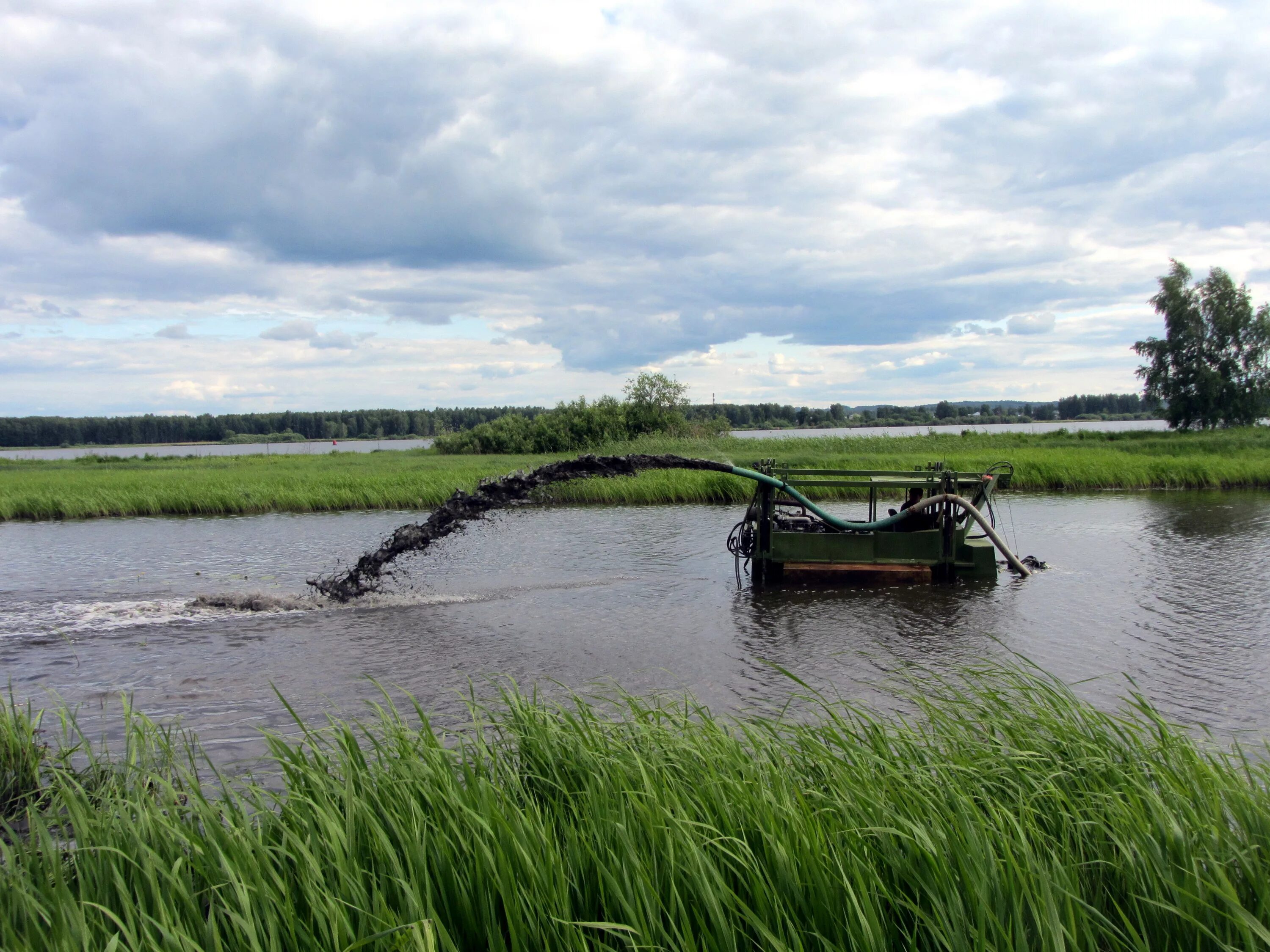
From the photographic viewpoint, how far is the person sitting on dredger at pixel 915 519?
14.9m

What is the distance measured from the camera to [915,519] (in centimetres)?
1502

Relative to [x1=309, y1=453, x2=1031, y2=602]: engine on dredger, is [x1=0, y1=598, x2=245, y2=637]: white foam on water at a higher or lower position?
lower

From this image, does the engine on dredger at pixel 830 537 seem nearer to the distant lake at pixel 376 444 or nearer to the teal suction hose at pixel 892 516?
the teal suction hose at pixel 892 516

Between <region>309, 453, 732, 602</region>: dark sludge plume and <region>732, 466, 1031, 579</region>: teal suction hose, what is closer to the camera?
<region>309, 453, 732, 602</region>: dark sludge plume

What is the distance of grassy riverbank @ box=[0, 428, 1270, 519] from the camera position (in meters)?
26.9

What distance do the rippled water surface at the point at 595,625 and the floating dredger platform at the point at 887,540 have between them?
0.57 m

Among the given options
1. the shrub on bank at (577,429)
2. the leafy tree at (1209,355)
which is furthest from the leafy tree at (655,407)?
the leafy tree at (1209,355)

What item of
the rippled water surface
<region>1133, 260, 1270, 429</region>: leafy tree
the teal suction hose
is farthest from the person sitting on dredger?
<region>1133, 260, 1270, 429</region>: leafy tree

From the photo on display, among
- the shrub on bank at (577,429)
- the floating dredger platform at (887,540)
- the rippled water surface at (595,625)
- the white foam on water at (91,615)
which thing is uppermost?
the shrub on bank at (577,429)

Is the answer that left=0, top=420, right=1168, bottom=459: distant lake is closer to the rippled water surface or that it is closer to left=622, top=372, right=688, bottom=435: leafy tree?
left=622, top=372, right=688, bottom=435: leafy tree

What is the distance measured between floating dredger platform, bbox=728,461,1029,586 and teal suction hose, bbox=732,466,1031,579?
2cm

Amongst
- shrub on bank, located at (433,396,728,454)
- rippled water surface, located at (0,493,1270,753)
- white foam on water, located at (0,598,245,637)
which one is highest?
shrub on bank, located at (433,396,728,454)

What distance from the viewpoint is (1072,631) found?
1091cm

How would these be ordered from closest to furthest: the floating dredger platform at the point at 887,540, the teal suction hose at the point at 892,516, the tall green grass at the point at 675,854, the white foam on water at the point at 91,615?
the tall green grass at the point at 675,854, the white foam on water at the point at 91,615, the teal suction hose at the point at 892,516, the floating dredger platform at the point at 887,540
